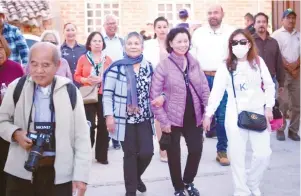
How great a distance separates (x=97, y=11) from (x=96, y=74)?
12107 mm

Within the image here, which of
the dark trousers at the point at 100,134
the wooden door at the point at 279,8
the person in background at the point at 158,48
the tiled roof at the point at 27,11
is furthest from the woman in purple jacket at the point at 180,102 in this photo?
the tiled roof at the point at 27,11

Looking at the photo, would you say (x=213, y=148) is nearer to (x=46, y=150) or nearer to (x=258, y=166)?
(x=258, y=166)

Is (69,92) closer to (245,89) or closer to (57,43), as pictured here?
(245,89)

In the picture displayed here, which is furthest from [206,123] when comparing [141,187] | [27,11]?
[27,11]

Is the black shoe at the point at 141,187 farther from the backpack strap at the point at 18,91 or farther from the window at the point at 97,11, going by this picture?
the window at the point at 97,11

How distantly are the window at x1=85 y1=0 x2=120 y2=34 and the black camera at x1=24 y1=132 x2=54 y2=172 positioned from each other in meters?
15.7

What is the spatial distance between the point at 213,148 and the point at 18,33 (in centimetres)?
415

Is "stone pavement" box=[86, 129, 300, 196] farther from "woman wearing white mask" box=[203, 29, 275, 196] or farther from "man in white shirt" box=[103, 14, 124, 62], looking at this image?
"man in white shirt" box=[103, 14, 124, 62]

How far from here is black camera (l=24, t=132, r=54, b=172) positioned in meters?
3.71

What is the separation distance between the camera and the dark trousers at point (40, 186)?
3.86 meters

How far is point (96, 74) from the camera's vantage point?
7758mm

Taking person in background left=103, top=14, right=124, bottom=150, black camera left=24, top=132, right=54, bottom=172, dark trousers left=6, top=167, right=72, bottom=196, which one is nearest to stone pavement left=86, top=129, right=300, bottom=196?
person in background left=103, top=14, right=124, bottom=150

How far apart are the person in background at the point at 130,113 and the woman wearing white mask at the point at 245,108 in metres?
0.66

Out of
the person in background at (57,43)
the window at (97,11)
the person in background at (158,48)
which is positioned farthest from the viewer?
the window at (97,11)
